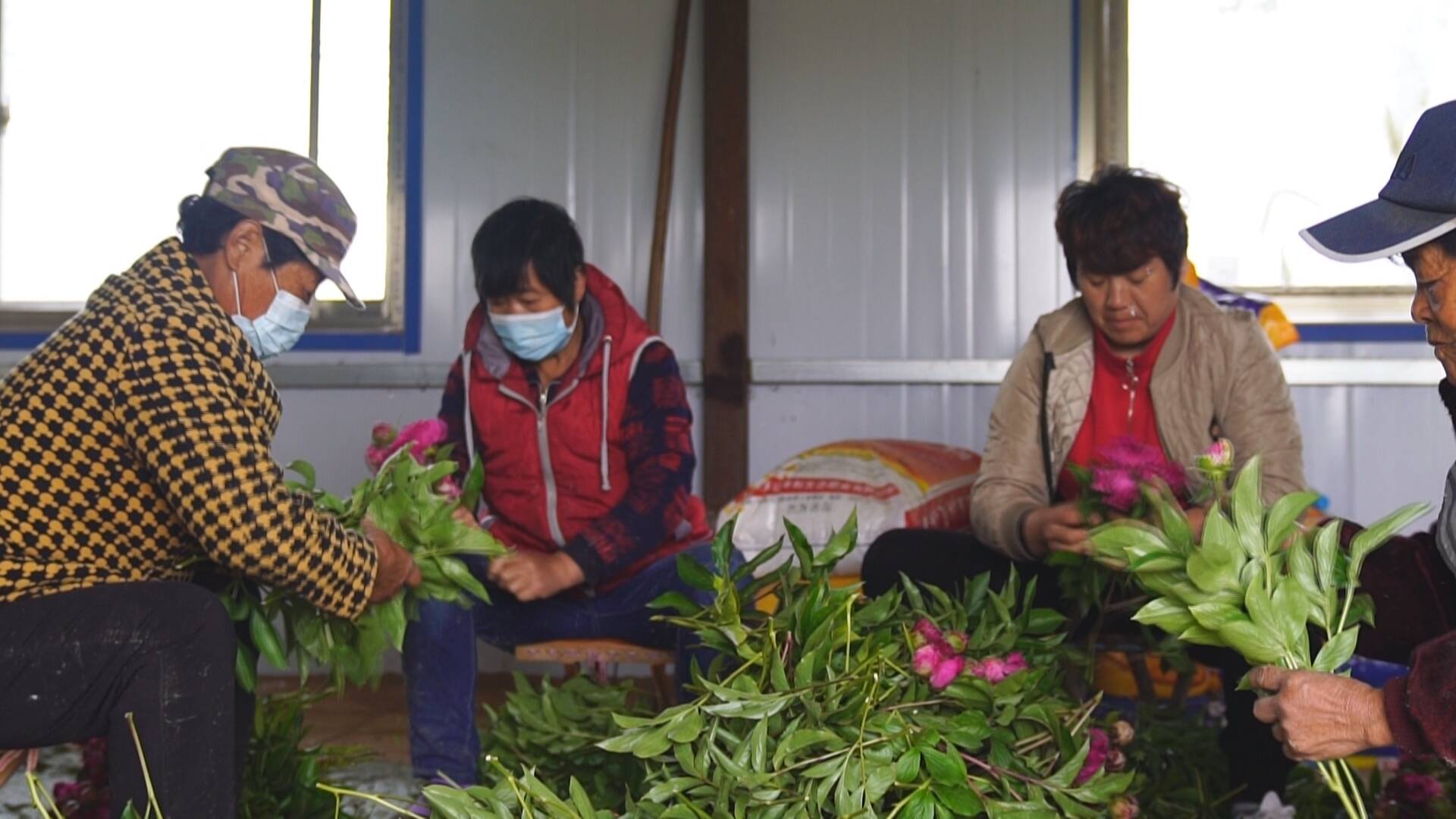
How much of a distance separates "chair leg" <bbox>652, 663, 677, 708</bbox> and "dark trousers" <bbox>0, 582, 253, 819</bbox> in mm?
1295

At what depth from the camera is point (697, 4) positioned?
4.29 meters

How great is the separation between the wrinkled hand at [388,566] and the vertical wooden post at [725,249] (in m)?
2.21

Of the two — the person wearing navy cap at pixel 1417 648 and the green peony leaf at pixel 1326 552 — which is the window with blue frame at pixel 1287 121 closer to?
the person wearing navy cap at pixel 1417 648

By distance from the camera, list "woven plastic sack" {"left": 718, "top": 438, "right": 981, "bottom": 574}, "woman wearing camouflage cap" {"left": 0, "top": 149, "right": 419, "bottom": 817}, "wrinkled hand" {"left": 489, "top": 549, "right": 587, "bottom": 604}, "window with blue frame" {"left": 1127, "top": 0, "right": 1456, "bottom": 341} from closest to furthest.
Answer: "woman wearing camouflage cap" {"left": 0, "top": 149, "right": 419, "bottom": 817} → "wrinkled hand" {"left": 489, "top": 549, "right": 587, "bottom": 604} → "woven plastic sack" {"left": 718, "top": 438, "right": 981, "bottom": 574} → "window with blue frame" {"left": 1127, "top": 0, "right": 1456, "bottom": 341}

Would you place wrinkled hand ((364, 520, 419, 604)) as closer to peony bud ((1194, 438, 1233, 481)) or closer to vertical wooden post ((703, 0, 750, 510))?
peony bud ((1194, 438, 1233, 481))

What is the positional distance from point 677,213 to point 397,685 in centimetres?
167

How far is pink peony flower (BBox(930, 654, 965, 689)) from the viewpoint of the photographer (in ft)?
5.95

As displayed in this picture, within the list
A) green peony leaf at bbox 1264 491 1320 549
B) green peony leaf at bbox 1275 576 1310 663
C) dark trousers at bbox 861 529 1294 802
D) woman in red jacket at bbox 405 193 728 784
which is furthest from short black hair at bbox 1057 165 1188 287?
green peony leaf at bbox 1275 576 1310 663

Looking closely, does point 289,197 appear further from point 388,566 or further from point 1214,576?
point 1214,576

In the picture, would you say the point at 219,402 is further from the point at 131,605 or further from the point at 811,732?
the point at 811,732

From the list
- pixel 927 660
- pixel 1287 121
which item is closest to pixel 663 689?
pixel 927 660

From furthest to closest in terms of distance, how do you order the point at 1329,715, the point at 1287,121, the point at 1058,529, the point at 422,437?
the point at 1287,121 < the point at 422,437 < the point at 1058,529 < the point at 1329,715

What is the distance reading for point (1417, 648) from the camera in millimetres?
1480

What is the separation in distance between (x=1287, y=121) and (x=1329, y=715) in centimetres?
310
